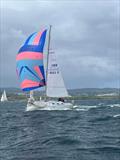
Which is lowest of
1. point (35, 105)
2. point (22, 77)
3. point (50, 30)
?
point (35, 105)

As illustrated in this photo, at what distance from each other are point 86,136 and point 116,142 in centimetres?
309

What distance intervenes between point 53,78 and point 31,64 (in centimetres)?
402

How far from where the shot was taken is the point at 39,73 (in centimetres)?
5238

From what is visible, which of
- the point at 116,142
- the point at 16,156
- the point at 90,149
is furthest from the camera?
the point at 116,142

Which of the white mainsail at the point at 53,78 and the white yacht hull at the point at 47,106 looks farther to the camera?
the white mainsail at the point at 53,78

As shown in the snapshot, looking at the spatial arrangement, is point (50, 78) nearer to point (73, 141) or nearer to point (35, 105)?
point (35, 105)

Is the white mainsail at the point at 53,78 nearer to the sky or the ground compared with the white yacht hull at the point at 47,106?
nearer to the sky

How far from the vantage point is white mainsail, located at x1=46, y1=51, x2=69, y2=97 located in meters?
53.7

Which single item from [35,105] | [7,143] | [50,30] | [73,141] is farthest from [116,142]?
[50,30]

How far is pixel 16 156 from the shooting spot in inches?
679

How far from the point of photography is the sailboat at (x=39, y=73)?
167 ft

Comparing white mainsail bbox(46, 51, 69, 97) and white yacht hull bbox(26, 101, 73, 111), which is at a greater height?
white mainsail bbox(46, 51, 69, 97)

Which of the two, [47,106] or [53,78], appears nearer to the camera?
[47,106]

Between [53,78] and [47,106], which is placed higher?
[53,78]
